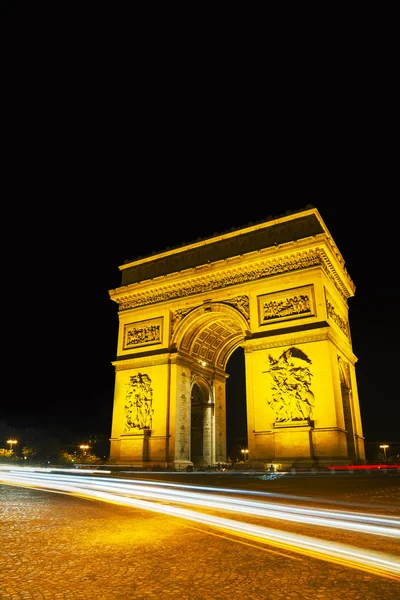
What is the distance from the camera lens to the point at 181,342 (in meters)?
24.4

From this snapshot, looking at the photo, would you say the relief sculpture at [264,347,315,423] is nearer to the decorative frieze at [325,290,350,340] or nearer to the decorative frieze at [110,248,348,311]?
the decorative frieze at [325,290,350,340]

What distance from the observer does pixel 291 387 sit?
19.4m

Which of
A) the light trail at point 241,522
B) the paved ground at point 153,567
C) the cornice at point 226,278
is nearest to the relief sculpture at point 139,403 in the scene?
the cornice at point 226,278

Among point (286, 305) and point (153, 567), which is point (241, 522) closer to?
point (153, 567)

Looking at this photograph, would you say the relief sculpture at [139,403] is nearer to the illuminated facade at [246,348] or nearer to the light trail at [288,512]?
the illuminated facade at [246,348]

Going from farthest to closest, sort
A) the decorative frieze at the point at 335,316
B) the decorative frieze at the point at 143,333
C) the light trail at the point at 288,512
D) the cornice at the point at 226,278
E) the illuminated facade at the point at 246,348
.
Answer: the decorative frieze at the point at 143,333
the cornice at the point at 226,278
the decorative frieze at the point at 335,316
the illuminated facade at the point at 246,348
the light trail at the point at 288,512

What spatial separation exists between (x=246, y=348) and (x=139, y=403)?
7041mm

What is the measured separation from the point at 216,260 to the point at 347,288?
27.1 ft

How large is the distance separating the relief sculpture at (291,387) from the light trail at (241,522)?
883 centimetres

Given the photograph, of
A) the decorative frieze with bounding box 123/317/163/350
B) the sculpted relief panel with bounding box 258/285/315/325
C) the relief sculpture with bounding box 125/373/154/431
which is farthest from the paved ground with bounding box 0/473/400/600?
the decorative frieze with bounding box 123/317/163/350

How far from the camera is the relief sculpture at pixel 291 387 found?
18.9 metres

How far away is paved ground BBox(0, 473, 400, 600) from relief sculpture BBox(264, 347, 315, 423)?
1357 cm

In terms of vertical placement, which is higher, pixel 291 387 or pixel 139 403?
pixel 291 387

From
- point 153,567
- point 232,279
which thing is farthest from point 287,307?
point 153,567
